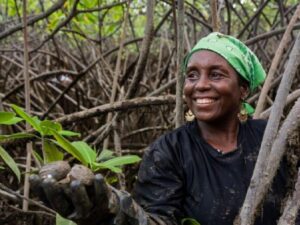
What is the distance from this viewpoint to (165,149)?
1.31 metres

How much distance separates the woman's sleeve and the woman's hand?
0.43 metres

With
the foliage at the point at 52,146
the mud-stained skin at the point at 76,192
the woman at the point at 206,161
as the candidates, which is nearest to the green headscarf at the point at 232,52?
the woman at the point at 206,161

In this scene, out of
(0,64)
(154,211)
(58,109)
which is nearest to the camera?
(154,211)

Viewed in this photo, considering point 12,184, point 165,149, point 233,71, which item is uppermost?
point 233,71

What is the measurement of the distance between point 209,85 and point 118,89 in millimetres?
1002

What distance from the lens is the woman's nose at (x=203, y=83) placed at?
50.1 inches

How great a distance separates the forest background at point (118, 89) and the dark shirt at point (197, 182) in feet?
0.41

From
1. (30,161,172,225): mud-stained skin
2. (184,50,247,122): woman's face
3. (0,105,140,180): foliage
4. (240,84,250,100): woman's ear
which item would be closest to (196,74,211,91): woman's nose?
(184,50,247,122): woman's face

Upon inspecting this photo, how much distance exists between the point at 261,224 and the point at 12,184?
43.5 inches

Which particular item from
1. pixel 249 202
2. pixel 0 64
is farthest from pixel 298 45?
pixel 0 64

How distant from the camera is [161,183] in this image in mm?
1271

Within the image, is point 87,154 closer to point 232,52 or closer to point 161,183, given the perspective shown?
point 161,183

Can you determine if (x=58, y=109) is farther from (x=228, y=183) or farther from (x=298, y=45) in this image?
(x=298, y=45)

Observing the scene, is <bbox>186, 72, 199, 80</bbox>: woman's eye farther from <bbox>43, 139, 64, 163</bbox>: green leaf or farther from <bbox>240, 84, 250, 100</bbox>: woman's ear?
<bbox>43, 139, 64, 163</bbox>: green leaf
